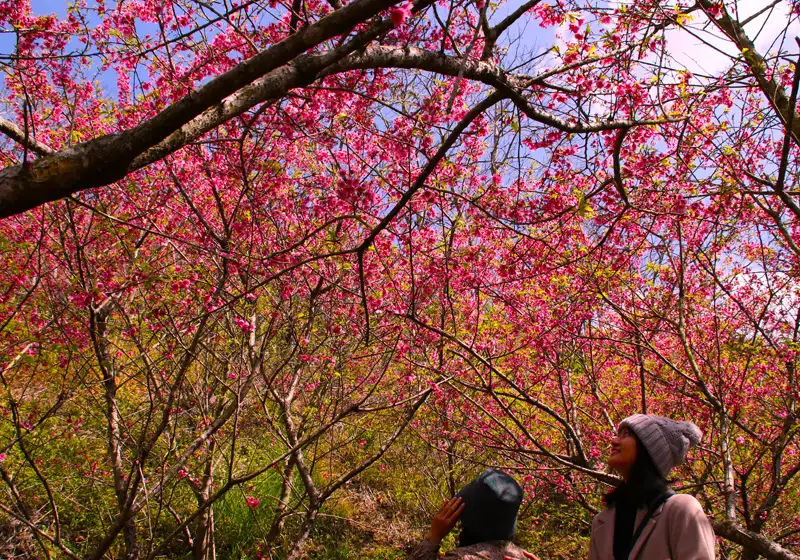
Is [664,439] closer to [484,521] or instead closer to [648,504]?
[648,504]

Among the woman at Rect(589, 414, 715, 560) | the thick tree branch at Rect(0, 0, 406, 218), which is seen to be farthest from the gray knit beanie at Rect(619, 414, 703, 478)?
the thick tree branch at Rect(0, 0, 406, 218)

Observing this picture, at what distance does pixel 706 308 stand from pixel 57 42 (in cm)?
669

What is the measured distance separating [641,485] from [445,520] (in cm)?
83

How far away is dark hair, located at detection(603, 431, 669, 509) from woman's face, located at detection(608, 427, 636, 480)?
0.02 m

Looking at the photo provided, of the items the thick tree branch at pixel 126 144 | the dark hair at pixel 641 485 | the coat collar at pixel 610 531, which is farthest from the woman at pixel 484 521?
the thick tree branch at pixel 126 144

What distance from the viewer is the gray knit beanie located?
6.79ft

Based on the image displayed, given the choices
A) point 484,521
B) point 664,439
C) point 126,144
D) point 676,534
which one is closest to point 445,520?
point 484,521

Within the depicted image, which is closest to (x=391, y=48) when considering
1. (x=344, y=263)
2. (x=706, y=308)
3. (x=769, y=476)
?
(x=344, y=263)

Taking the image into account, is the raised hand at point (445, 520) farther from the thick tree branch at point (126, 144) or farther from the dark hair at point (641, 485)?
the thick tree branch at point (126, 144)

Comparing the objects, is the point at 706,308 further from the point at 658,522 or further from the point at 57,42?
the point at 57,42

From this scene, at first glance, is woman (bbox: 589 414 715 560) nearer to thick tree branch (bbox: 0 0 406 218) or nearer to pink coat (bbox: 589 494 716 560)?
pink coat (bbox: 589 494 716 560)

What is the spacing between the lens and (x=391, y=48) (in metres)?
2.82

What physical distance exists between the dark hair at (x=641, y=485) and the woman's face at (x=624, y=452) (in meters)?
0.02

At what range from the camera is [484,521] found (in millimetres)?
1950
